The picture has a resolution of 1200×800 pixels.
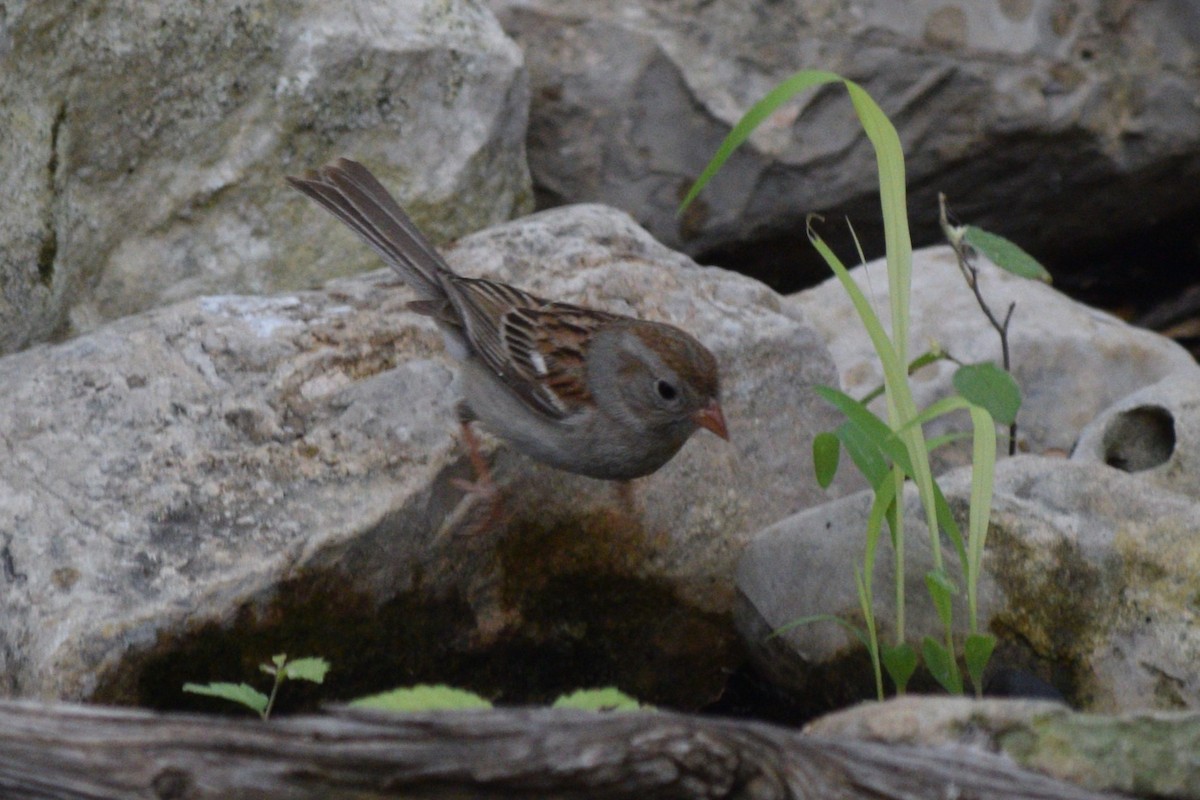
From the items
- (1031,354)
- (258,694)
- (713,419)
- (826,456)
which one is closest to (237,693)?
(258,694)

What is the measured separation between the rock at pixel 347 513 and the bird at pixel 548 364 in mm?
118

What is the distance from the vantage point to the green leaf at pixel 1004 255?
375 centimetres

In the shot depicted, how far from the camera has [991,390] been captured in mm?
3322

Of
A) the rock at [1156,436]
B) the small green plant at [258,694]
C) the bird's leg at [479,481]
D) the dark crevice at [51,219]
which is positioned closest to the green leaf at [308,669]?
the small green plant at [258,694]

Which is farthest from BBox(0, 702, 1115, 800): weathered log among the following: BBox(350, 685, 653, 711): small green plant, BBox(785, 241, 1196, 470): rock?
BBox(785, 241, 1196, 470): rock

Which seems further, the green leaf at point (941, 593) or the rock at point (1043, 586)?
the rock at point (1043, 586)

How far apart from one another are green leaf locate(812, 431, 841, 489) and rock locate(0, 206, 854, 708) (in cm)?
81

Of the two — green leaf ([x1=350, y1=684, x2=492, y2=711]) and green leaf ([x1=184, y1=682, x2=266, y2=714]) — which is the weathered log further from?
green leaf ([x1=184, y1=682, x2=266, y2=714])

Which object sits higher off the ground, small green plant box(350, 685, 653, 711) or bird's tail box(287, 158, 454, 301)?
bird's tail box(287, 158, 454, 301)

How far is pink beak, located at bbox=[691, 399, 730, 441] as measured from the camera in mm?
4262

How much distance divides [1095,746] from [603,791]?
3.04 ft

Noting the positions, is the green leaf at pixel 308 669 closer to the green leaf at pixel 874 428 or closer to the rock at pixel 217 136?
the green leaf at pixel 874 428

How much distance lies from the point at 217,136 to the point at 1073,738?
365cm

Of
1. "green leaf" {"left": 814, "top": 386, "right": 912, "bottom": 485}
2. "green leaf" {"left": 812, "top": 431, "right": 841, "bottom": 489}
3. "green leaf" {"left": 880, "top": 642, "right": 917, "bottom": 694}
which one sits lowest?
"green leaf" {"left": 880, "top": 642, "right": 917, "bottom": 694}
